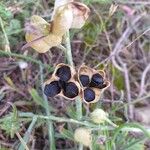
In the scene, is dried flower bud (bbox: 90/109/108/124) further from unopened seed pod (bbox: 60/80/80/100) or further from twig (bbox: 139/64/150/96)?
twig (bbox: 139/64/150/96)

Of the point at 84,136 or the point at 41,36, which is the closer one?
the point at 41,36

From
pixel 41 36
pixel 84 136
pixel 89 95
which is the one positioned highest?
pixel 41 36

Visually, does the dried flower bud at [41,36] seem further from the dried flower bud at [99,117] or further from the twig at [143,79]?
the twig at [143,79]

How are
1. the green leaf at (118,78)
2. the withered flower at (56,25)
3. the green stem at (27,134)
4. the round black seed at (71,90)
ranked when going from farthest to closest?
1. the green leaf at (118,78)
2. the green stem at (27,134)
3. the round black seed at (71,90)
4. the withered flower at (56,25)

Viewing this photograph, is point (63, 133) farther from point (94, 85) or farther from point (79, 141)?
point (94, 85)

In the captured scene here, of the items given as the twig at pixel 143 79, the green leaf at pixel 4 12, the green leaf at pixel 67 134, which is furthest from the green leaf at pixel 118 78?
the green leaf at pixel 4 12

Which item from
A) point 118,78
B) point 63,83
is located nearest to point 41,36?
point 63,83

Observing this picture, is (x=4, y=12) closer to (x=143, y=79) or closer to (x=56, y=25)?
(x=56, y=25)
